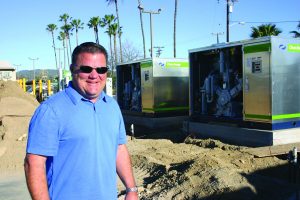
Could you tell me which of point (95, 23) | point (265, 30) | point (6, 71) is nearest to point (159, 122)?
point (6, 71)

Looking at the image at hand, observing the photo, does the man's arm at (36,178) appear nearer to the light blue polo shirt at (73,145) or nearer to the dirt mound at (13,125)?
the light blue polo shirt at (73,145)

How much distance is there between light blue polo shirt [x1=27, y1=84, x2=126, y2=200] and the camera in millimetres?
2697

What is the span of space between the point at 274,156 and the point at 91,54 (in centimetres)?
706

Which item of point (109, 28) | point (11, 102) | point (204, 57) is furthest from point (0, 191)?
point (109, 28)

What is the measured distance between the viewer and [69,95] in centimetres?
291

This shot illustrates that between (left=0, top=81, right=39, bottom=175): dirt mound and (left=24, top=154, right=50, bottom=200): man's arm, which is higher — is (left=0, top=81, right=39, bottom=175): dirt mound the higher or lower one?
the lower one

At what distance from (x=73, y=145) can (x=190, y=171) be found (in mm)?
5189

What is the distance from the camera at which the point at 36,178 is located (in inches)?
105

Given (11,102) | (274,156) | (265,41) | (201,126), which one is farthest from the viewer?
(11,102)

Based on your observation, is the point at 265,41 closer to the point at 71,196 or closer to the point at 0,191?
the point at 0,191

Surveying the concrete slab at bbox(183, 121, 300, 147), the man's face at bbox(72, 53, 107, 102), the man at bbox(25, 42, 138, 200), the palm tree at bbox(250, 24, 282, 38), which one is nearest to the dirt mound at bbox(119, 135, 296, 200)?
the concrete slab at bbox(183, 121, 300, 147)

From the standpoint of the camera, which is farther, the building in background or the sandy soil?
the building in background

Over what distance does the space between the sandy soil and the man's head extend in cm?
420

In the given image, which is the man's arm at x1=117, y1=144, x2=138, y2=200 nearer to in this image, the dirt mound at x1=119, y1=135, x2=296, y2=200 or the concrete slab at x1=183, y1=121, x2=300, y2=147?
the dirt mound at x1=119, y1=135, x2=296, y2=200
